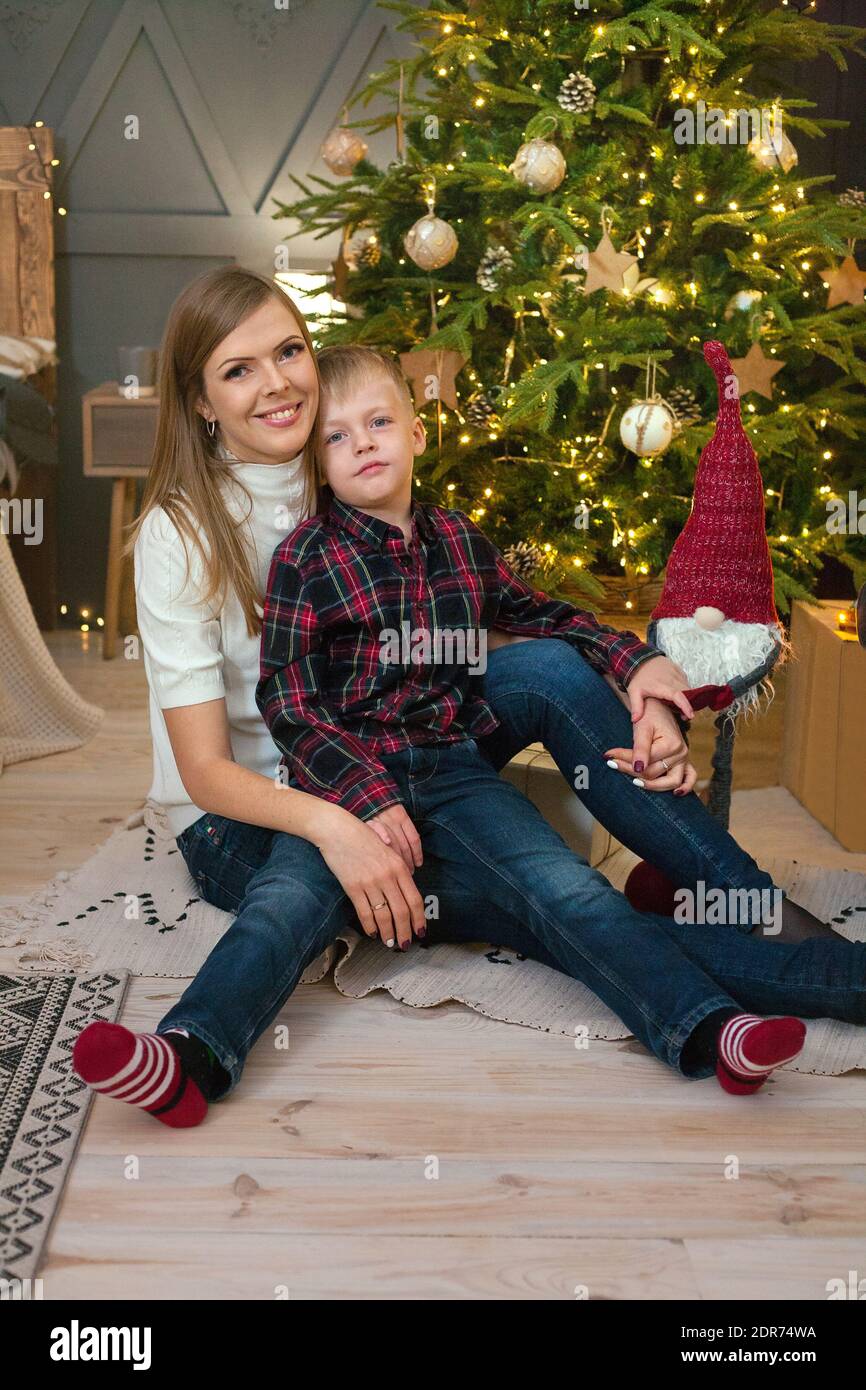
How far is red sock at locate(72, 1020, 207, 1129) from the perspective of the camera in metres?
1.14

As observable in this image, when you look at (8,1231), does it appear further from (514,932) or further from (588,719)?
(588,719)

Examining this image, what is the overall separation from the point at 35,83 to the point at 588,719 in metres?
2.86

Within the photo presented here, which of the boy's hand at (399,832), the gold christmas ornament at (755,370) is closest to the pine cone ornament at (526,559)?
the gold christmas ornament at (755,370)

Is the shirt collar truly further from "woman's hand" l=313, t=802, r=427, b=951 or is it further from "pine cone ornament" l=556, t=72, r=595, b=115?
"pine cone ornament" l=556, t=72, r=595, b=115

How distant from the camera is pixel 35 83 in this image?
11.6ft

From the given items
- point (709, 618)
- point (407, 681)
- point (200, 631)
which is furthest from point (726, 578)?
point (200, 631)

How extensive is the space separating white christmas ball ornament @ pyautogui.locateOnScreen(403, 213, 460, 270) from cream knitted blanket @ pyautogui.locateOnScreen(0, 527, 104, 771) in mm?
969

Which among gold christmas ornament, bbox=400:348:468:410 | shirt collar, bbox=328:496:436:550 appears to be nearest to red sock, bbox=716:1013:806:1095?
shirt collar, bbox=328:496:436:550

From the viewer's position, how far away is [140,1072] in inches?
46.3

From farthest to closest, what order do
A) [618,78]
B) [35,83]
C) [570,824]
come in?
[35,83] < [618,78] < [570,824]

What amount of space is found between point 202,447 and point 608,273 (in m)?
0.87

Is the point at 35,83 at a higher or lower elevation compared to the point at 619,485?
higher
